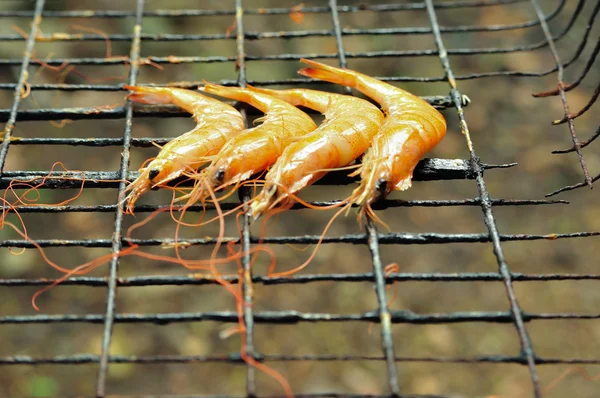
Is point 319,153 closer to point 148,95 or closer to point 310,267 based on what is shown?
point 148,95

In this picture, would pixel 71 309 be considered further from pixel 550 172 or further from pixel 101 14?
pixel 550 172

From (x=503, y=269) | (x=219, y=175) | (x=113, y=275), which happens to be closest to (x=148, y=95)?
(x=219, y=175)

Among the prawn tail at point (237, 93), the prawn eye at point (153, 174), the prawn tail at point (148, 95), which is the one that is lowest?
the prawn eye at point (153, 174)

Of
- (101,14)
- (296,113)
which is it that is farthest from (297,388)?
(101,14)

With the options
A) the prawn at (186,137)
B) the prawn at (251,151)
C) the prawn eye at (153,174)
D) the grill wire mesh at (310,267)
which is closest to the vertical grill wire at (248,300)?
the prawn at (251,151)

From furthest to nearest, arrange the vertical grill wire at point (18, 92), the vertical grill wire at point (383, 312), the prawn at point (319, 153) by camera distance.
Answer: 1. the vertical grill wire at point (18, 92)
2. the prawn at point (319, 153)
3. the vertical grill wire at point (383, 312)

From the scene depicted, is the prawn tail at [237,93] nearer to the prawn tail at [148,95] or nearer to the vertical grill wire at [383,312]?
the prawn tail at [148,95]

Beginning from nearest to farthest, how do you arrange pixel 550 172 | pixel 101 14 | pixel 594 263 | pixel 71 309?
pixel 101 14 → pixel 71 309 → pixel 594 263 → pixel 550 172
